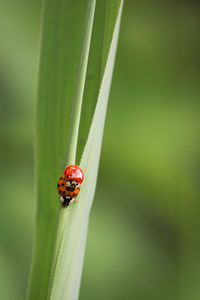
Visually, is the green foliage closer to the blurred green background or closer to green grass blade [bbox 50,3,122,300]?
green grass blade [bbox 50,3,122,300]

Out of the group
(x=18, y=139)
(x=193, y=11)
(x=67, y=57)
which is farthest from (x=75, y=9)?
(x=193, y=11)

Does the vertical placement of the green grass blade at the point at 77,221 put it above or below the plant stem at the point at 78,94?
below

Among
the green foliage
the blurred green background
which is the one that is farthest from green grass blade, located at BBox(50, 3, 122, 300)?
the blurred green background

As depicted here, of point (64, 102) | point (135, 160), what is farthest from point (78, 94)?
point (135, 160)

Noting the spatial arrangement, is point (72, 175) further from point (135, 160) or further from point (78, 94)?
point (135, 160)

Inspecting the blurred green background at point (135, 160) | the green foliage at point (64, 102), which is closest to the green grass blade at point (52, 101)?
the green foliage at point (64, 102)

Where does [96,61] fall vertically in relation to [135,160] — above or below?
above

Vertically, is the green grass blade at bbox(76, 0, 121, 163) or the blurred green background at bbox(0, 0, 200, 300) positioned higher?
the green grass blade at bbox(76, 0, 121, 163)

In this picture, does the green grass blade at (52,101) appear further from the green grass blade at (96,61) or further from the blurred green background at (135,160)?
the blurred green background at (135,160)
